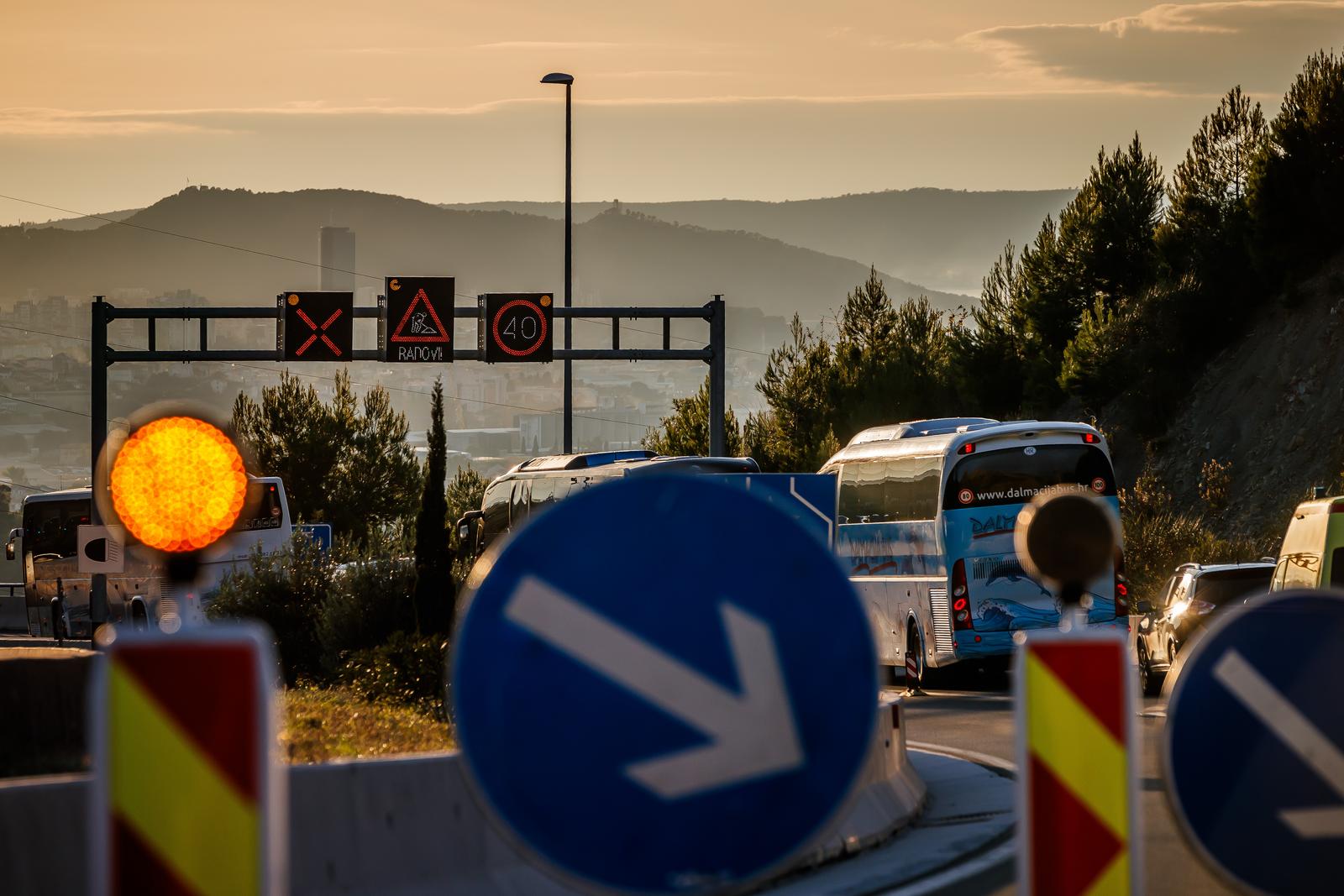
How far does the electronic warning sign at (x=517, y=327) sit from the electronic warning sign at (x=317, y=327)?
2.61 m

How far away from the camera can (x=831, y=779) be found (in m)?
2.98

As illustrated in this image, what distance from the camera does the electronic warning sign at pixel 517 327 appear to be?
36.5 metres

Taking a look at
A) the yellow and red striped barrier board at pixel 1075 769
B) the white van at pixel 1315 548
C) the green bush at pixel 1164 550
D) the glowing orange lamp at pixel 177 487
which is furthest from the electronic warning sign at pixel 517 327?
the yellow and red striped barrier board at pixel 1075 769

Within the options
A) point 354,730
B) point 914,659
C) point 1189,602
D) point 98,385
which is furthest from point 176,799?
point 98,385

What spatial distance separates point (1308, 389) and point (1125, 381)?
823 cm

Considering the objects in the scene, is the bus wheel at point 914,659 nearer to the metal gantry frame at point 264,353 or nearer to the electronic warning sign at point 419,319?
the metal gantry frame at point 264,353

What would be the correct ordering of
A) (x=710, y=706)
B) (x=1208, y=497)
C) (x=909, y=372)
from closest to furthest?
(x=710, y=706), (x=1208, y=497), (x=909, y=372)

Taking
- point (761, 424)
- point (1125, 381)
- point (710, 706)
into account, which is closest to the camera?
point (710, 706)

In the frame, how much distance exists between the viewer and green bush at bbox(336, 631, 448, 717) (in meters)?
17.4

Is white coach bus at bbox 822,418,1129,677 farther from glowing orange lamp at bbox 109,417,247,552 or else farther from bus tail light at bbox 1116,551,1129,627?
glowing orange lamp at bbox 109,417,247,552

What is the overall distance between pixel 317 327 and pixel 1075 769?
3434 cm

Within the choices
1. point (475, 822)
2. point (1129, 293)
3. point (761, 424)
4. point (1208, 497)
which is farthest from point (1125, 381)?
point (475, 822)

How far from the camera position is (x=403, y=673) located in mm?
18297

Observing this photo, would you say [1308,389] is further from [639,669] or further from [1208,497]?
[639,669]
